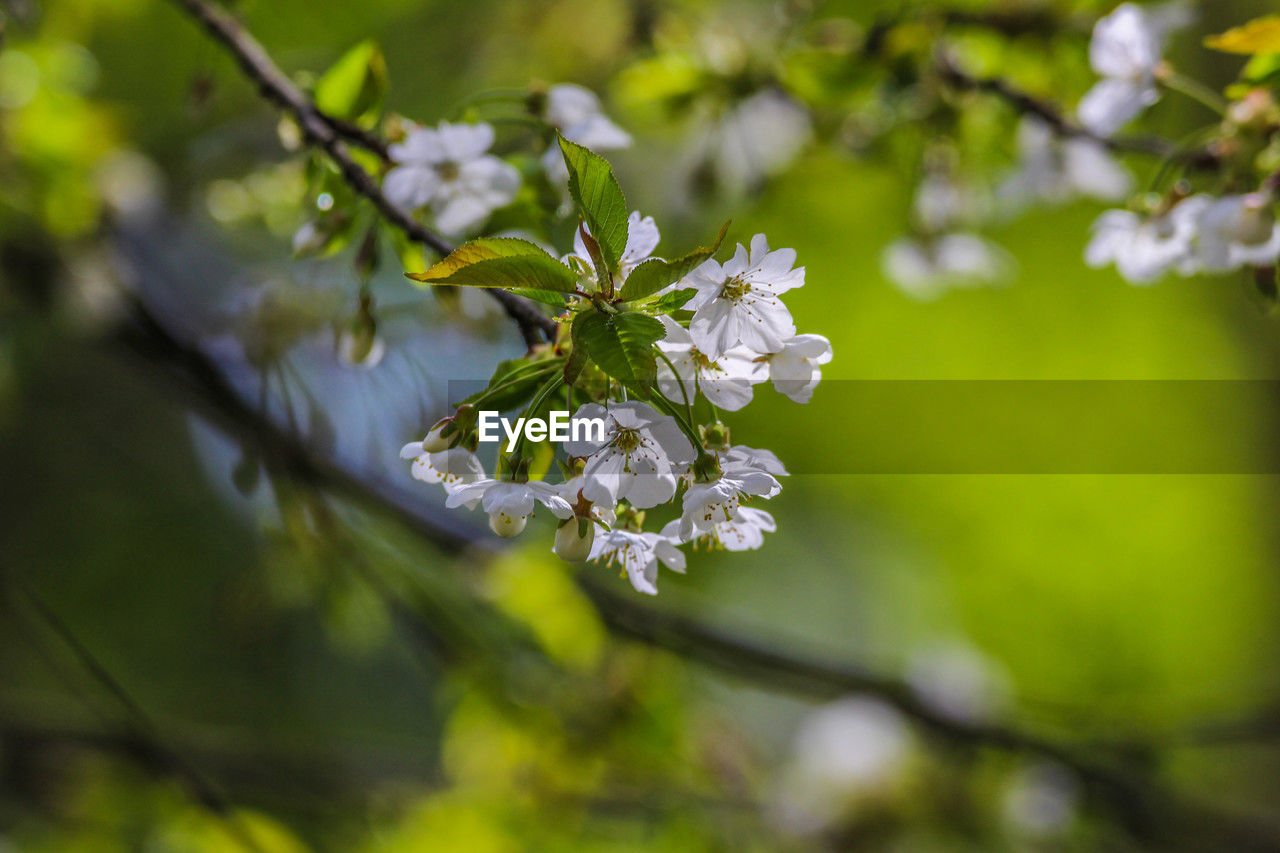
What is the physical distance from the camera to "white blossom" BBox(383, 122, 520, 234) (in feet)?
1.95

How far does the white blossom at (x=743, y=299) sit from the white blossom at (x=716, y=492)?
0.06 metres

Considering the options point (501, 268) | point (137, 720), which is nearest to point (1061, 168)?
point (501, 268)

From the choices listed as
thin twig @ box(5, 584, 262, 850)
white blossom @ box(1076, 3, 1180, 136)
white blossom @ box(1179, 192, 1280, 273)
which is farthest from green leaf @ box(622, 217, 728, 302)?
thin twig @ box(5, 584, 262, 850)

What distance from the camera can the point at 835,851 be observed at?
1.90m

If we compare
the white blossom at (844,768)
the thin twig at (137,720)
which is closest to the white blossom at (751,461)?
the thin twig at (137,720)

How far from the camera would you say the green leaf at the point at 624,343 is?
1.27 feet

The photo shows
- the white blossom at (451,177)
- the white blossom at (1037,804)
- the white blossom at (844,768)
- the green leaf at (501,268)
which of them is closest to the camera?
the green leaf at (501,268)

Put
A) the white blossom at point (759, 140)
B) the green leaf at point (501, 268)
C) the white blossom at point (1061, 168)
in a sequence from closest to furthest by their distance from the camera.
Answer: the green leaf at point (501, 268) < the white blossom at point (1061, 168) < the white blossom at point (759, 140)

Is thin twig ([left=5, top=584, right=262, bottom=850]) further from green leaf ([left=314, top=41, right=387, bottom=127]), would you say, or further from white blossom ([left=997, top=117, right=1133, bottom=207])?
white blossom ([left=997, top=117, right=1133, bottom=207])

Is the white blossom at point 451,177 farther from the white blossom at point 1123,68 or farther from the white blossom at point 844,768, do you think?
the white blossom at point 844,768

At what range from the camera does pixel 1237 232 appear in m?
0.61

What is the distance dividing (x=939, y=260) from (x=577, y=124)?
68 cm

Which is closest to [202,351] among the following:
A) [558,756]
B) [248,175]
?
[248,175]

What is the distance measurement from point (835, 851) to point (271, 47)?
1.90m
